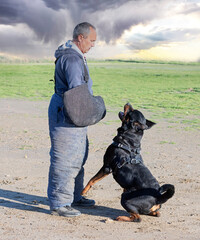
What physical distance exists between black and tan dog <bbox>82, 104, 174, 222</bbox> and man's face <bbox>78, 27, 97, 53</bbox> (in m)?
0.82

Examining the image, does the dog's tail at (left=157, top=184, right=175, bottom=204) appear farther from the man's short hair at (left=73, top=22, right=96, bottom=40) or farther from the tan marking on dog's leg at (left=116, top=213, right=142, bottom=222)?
the man's short hair at (left=73, top=22, right=96, bottom=40)

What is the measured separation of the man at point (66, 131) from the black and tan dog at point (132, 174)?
0.28 m

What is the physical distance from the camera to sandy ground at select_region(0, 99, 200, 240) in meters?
4.69

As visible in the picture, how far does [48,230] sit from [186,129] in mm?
8529

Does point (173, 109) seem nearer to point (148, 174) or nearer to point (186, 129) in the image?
point (186, 129)

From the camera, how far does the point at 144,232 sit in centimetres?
470

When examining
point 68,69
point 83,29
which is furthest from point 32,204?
point 83,29

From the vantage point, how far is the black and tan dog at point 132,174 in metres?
4.89

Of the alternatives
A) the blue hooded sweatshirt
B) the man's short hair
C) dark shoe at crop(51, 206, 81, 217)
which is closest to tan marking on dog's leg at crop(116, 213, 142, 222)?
dark shoe at crop(51, 206, 81, 217)

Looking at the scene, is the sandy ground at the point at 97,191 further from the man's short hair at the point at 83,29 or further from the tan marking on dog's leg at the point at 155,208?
the man's short hair at the point at 83,29

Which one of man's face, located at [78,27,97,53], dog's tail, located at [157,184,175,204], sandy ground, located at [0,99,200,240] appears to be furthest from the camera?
man's face, located at [78,27,97,53]

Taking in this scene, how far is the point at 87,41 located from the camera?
493cm

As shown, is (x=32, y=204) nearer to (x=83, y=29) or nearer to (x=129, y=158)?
(x=129, y=158)

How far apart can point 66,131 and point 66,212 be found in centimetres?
95
